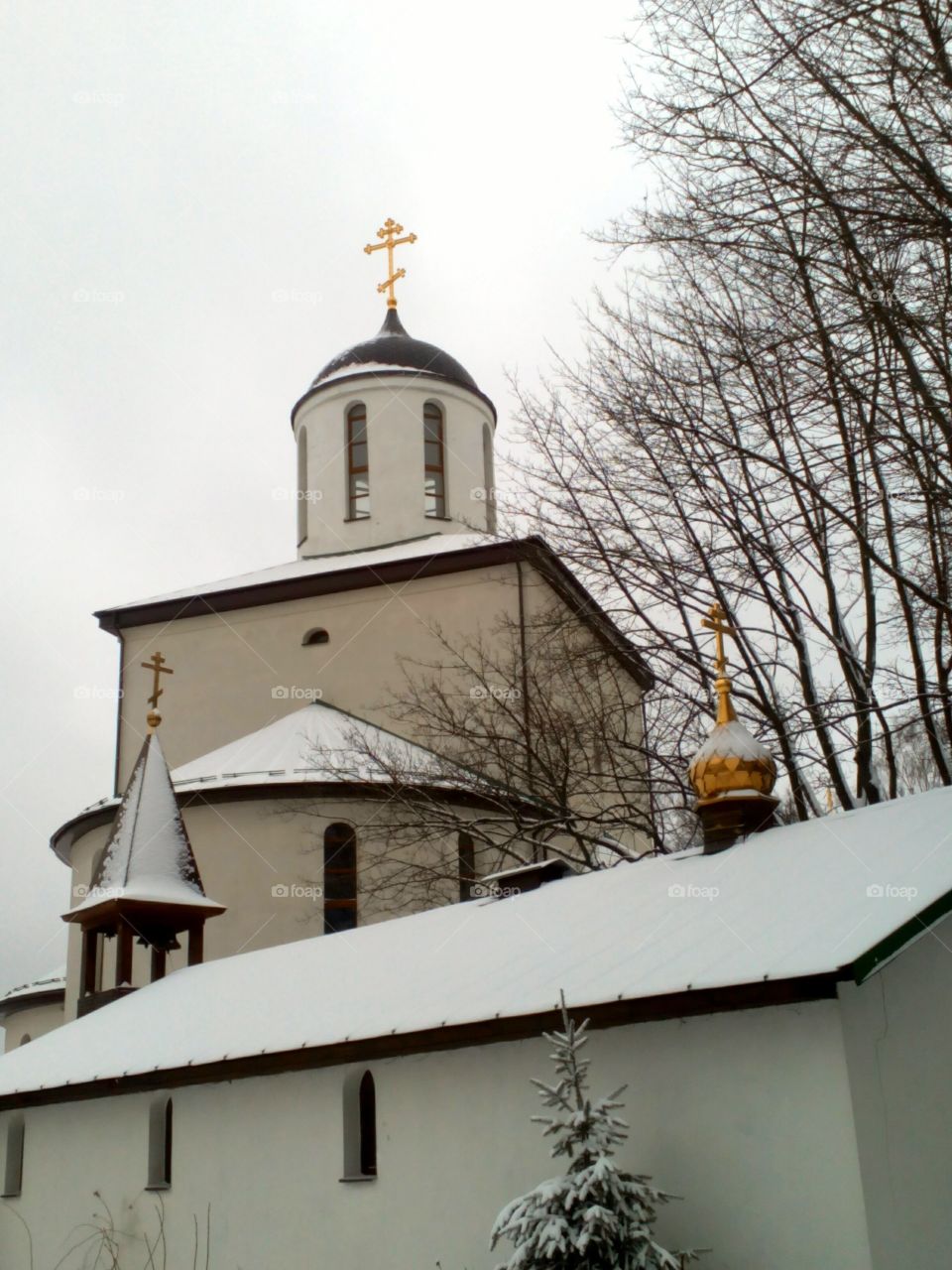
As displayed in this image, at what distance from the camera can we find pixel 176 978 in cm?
1557

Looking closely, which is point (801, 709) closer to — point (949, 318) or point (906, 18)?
point (949, 318)

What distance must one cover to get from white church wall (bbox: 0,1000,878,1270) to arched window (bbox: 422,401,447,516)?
42.8ft

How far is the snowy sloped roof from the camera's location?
1889 cm

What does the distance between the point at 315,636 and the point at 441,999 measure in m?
13.0

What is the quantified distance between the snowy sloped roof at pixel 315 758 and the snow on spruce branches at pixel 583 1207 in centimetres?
985

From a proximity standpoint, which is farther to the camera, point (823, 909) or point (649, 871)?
point (649, 871)

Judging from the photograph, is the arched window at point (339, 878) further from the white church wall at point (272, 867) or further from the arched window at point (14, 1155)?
the arched window at point (14, 1155)

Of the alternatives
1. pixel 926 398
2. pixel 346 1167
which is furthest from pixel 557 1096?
pixel 926 398

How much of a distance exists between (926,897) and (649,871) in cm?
326

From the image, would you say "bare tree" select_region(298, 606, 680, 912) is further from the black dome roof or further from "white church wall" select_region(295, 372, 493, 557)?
the black dome roof

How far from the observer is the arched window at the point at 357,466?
24828 millimetres

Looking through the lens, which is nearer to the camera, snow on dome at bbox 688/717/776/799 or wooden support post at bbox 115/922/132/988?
snow on dome at bbox 688/717/776/799

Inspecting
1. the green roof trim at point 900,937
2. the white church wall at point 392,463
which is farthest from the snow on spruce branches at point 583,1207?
the white church wall at point 392,463

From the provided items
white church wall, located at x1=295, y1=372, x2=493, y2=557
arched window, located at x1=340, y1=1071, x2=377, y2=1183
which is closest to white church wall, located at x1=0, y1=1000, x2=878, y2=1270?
arched window, located at x1=340, y1=1071, x2=377, y2=1183
